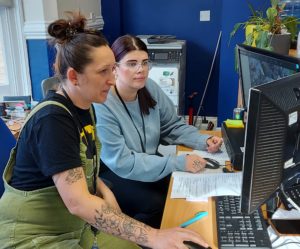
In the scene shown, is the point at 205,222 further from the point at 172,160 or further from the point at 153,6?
the point at 153,6

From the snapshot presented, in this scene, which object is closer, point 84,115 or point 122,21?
point 84,115

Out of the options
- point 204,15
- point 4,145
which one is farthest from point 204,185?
point 204,15

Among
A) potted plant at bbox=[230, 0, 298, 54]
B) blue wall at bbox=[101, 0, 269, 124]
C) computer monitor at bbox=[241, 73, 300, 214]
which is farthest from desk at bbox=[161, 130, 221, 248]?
blue wall at bbox=[101, 0, 269, 124]

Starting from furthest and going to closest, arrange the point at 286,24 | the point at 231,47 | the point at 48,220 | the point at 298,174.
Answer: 1. the point at 231,47
2. the point at 286,24
3. the point at 48,220
4. the point at 298,174

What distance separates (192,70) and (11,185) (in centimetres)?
315

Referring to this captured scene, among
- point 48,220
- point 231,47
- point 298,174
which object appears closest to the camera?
point 298,174

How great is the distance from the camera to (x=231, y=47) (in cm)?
327

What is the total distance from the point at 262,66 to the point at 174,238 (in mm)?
731

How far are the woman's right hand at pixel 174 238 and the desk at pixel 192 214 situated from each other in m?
0.05

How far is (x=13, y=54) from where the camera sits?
114 inches

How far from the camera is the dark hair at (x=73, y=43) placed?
43.4 inches

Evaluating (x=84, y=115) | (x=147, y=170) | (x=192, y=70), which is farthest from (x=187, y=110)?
(x=84, y=115)

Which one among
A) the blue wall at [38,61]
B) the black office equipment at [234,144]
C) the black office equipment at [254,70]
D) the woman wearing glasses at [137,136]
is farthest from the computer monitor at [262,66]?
the blue wall at [38,61]

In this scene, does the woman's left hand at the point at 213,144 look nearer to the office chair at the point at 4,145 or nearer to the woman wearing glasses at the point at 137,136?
the woman wearing glasses at the point at 137,136
